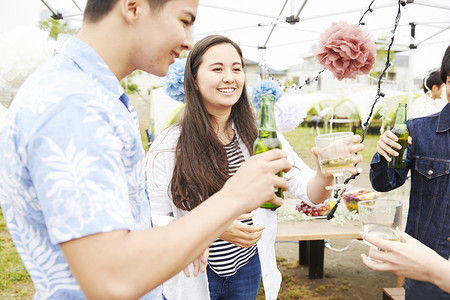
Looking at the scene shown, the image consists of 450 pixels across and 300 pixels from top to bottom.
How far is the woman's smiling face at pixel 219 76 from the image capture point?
6.43ft

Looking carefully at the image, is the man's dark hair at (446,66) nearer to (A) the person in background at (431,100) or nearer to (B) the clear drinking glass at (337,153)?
(B) the clear drinking glass at (337,153)

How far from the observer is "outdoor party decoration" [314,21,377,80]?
1.33 metres

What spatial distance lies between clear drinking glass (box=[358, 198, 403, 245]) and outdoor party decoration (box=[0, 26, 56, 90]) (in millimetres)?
2553

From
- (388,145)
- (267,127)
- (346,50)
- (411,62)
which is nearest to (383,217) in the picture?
(267,127)

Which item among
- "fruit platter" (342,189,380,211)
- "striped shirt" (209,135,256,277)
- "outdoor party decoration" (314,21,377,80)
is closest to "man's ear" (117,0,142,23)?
"outdoor party decoration" (314,21,377,80)

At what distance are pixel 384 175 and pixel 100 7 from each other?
1.89 meters

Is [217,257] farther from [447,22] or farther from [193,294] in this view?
[447,22]

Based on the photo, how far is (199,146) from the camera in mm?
1902

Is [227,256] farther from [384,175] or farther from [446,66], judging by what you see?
[446,66]

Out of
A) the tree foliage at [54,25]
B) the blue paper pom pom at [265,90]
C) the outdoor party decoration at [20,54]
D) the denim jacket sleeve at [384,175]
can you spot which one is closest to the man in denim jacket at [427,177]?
the denim jacket sleeve at [384,175]

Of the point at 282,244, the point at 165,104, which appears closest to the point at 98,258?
the point at 282,244

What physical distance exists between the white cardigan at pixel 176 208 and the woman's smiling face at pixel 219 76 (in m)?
0.30

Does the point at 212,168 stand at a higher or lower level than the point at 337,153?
lower

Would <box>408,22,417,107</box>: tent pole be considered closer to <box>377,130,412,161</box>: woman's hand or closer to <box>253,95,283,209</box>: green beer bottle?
<box>377,130,412,161</box>: woman's hand
